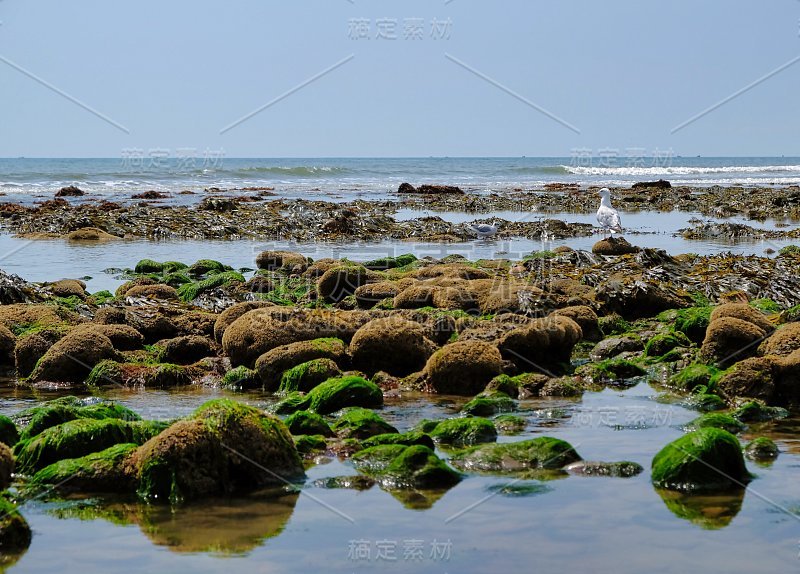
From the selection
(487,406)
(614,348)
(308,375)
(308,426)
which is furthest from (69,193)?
(308,426)

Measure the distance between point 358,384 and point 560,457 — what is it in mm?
2336

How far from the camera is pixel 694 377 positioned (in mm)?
8438

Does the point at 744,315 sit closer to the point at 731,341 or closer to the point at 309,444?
A: the point at 731,341

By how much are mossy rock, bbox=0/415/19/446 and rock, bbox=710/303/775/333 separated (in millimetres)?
6621

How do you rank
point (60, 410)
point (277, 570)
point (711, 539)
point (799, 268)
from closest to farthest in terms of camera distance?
point (277, 570) < point (711, 539) < point (60, 410) < point (799, 268)

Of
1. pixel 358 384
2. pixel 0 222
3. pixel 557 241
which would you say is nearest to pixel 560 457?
pixel 358 384

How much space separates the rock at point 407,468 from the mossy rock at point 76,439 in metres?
1.58

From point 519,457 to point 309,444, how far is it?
151 cm

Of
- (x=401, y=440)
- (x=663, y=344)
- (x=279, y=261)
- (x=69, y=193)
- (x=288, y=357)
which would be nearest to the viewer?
(x=401, y=440)

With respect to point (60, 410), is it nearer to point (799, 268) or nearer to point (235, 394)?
point (235, 394)

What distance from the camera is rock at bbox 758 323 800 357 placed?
834 cm

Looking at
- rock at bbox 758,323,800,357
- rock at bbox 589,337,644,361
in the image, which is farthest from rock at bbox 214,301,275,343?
rock at bbox 758,323,800,357

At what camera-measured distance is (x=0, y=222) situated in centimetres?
2583

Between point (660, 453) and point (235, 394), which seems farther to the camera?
point (235, 394)
